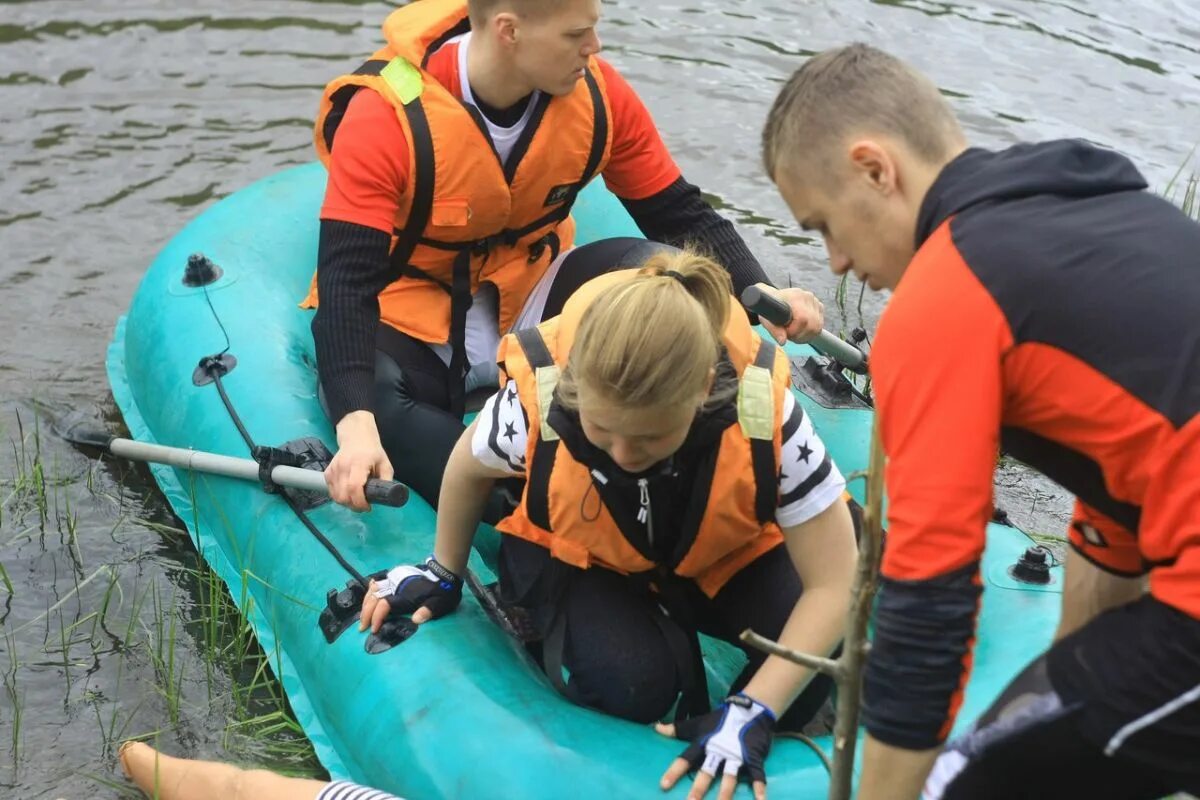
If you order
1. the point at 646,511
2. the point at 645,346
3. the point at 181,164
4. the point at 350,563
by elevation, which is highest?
the point at 645,346

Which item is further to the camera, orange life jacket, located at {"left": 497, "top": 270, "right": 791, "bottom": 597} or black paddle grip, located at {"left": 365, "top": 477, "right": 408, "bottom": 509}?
black paddle grip, located at {"left": 365, "top": 477, "right": 408, "bottom": 509}

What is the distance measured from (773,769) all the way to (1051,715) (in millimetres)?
619

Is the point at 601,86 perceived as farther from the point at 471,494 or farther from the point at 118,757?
the point at 118,757

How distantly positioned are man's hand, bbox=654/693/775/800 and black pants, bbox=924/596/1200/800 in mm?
444

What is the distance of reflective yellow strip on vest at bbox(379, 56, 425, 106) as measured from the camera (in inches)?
117

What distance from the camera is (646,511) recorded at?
228cm

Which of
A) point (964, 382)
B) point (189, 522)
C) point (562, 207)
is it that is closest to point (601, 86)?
point (562, 207)

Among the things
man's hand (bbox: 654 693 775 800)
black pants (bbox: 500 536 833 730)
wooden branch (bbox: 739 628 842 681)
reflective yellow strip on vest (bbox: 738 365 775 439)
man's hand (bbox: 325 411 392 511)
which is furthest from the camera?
man's hand (bbox: 325 411 392 511)

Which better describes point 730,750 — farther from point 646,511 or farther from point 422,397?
point 422,397

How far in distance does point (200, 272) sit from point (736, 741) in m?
1.97

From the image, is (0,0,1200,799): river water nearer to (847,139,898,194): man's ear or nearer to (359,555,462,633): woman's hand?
(359,555,462,633): woman's hand

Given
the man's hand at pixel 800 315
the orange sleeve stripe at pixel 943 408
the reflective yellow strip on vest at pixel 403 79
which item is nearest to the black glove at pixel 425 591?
the man's hand at pixel 800 315

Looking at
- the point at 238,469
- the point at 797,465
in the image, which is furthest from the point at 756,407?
the point at 238,469

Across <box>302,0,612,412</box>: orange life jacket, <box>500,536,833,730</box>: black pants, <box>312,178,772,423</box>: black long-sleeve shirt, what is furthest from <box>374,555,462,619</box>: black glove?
<box>302,0,612,412</box>: orange life jacket
